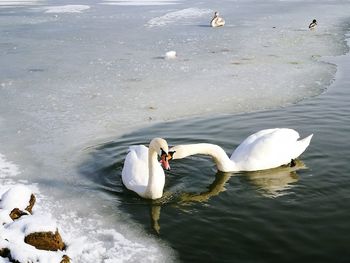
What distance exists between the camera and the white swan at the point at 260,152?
7930 mm

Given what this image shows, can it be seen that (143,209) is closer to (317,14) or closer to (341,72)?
(341,72)

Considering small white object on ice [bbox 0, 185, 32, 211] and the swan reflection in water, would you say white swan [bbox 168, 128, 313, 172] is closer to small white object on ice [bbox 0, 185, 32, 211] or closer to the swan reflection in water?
the swan reflection in water

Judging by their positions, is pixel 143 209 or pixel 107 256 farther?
pixel 143 209

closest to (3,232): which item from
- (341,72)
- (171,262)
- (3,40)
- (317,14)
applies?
(171,262)

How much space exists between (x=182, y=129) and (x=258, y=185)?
2931mm

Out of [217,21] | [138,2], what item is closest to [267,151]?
[217,21]

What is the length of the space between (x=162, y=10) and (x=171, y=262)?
89.9ft

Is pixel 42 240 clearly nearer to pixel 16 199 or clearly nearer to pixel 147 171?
pixel 16 199

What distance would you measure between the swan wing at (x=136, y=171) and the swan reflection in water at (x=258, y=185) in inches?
14.6

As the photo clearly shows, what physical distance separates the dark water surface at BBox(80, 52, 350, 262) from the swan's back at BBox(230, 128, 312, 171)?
15 cm

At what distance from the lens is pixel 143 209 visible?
6.87 metres

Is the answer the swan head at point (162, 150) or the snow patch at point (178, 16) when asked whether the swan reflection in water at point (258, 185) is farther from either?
the snow patch at point (178, 16)

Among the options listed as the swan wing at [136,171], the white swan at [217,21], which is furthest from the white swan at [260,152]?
the white swan at [217,21]

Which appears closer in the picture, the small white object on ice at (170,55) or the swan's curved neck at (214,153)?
the swan's curved neck at (214,153)
